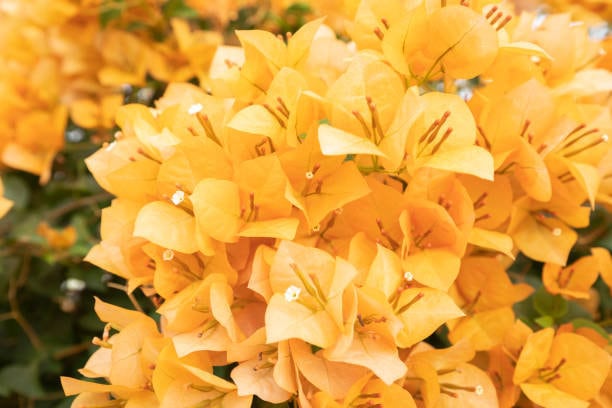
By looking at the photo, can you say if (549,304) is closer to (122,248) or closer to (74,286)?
(122,248)

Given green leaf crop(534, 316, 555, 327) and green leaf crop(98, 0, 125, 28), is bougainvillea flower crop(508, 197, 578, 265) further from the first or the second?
green leaf crop(98, 0, 125, 28)

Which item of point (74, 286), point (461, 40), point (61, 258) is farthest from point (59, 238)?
point (461, 40)

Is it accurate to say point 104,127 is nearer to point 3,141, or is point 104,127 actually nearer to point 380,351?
point 3,141

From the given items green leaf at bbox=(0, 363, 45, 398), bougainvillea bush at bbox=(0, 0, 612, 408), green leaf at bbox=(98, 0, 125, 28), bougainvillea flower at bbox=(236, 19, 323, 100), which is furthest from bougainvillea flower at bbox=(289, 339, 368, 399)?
green leaf at bbox=(98, 0, 125, 28)

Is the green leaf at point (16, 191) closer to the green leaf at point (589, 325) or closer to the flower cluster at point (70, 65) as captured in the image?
the flower cluster at point (70, 65)

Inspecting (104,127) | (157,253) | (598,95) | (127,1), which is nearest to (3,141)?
(104,127)

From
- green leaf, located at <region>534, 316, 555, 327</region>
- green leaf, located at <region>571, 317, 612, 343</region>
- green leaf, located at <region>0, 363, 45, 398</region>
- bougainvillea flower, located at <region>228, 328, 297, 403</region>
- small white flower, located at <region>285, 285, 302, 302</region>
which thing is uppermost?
small white flower, located at <region>285, 285, 302, 302</region>
